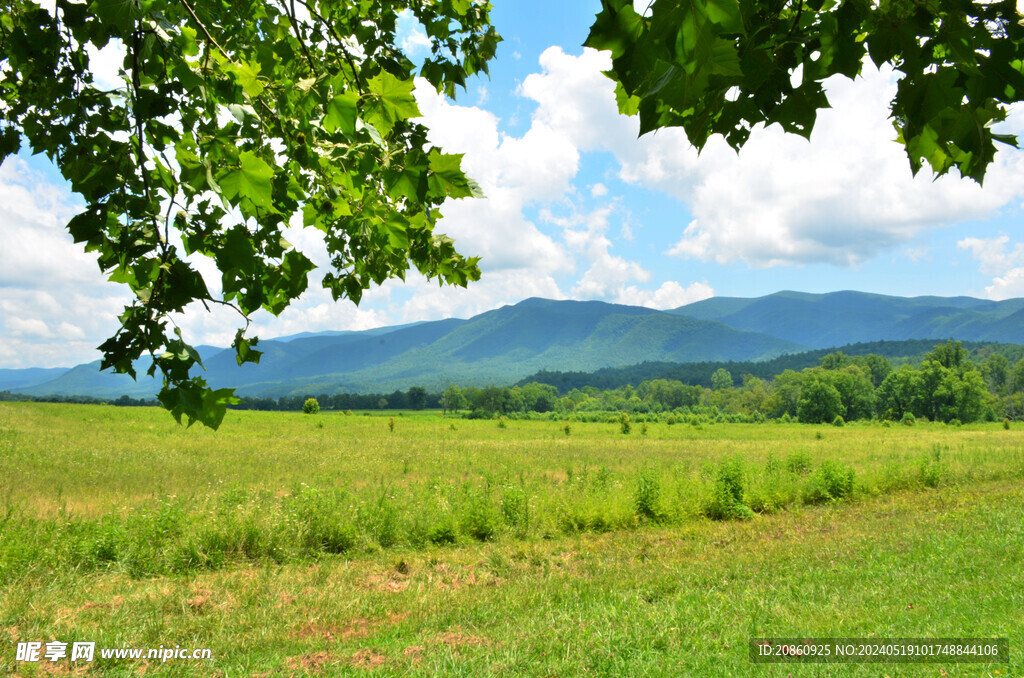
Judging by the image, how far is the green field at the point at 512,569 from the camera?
4871 mm

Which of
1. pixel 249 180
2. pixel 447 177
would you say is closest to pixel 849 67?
pixel 447 177

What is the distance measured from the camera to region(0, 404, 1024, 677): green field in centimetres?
487

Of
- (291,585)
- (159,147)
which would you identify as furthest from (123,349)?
(291,585)

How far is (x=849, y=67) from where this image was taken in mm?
1145

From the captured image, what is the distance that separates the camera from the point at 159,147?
1.86 meters

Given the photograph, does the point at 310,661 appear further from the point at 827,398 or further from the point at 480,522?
the point at 827,398

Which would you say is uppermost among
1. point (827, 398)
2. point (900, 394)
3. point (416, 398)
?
point (900, 394)

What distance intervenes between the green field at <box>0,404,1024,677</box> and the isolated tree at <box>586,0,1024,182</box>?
4.64 meters

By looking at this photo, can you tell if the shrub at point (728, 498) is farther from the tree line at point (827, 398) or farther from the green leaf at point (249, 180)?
the tree line at point (827, 398)

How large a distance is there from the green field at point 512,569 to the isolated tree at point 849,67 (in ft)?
15.2

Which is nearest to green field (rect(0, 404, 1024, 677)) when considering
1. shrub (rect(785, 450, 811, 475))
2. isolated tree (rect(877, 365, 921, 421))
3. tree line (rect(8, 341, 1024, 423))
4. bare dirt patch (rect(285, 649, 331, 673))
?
bare dirt patch (rect(285, 649, 331, 673))

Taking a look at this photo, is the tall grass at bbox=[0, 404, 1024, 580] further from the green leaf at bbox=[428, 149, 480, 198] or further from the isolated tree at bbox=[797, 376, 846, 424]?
the isolated tree at bbox=[797, 376, 846, 424]

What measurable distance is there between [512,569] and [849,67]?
8.70 metres

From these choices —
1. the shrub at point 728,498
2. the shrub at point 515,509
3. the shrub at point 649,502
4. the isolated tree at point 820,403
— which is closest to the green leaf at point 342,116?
the shrub at point 515,509
